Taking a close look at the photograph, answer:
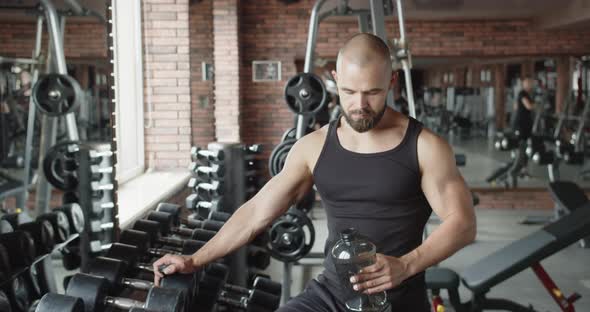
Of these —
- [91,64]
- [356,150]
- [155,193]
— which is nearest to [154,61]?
[155,193]

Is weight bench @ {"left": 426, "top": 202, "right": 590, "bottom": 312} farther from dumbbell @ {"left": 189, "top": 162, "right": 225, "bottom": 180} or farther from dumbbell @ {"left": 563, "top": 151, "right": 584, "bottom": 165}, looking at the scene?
dumbbell @ {"left": 563, "top": 151, "right": 584, "bottom": 165}

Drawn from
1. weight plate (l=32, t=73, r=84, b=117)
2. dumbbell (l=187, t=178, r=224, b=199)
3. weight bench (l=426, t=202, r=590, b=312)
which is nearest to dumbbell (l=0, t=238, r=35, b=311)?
weight plate (l=32, t=73, r=84, b=117)

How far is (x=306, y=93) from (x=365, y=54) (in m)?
2.72

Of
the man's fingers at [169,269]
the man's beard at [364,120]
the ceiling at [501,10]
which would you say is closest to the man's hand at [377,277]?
the man's beard at [364,120]

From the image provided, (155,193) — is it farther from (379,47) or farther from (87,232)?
(379,47)

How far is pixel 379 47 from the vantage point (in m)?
1.81

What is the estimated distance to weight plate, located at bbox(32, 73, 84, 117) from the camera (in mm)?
2566

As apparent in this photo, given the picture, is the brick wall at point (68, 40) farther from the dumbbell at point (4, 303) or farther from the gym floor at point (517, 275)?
the gym floor at point (517, 275)

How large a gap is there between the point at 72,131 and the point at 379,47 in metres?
1.50

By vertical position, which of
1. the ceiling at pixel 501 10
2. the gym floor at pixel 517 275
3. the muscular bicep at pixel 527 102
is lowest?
the gym floor at pixel 517 275

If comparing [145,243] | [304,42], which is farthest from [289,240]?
[304,42]

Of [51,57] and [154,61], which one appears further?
[154,61]

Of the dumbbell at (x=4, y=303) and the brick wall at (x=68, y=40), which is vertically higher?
the brick wall at (x=68, y=40)

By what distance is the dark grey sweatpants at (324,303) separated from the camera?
75.2 inches
